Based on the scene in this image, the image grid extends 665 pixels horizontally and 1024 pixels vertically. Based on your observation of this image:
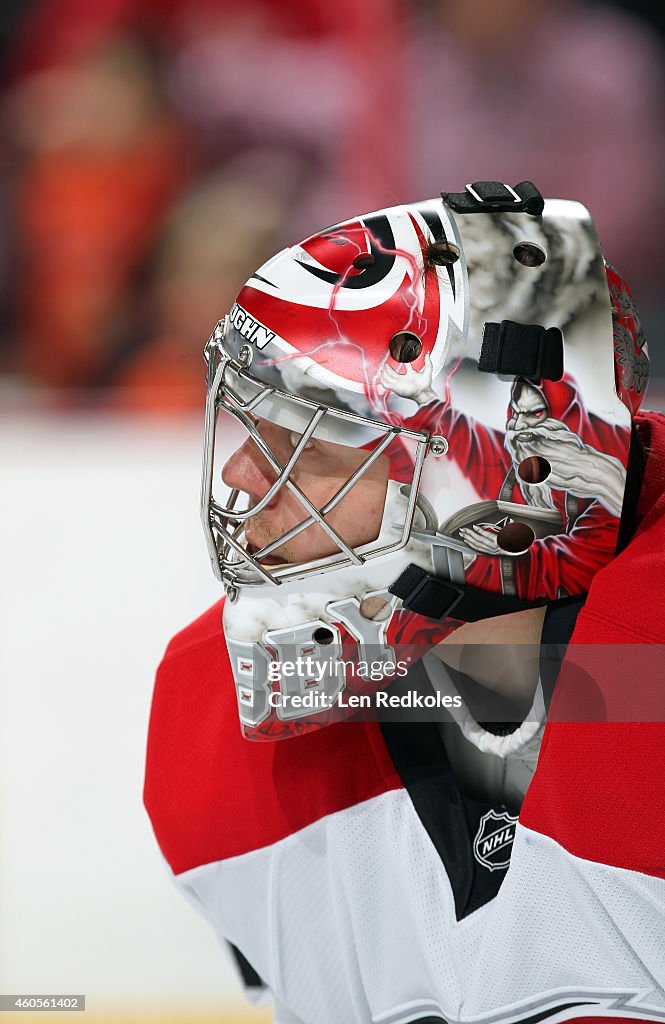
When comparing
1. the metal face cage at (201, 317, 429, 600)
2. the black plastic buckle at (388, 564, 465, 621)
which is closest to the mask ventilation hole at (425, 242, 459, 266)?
the metal face cage at (201, 317, 429, 600)

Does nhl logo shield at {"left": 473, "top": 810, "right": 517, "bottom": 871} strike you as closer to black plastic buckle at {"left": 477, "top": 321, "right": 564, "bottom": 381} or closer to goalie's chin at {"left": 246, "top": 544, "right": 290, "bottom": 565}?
goalie's chin at {"left": 246, "top": 544, "right": 290, "bottom": 565}

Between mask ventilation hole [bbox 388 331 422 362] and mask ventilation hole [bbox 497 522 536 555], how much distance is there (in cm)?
17

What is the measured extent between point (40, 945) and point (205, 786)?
0.50m

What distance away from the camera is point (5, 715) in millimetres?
1745

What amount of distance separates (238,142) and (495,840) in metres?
1.99

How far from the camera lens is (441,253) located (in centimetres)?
97

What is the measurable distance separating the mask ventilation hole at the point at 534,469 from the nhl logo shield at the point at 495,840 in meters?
0.36

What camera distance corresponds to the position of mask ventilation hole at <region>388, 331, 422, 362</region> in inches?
37.4

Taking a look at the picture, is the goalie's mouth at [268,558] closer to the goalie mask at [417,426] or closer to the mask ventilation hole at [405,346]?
the goalie mask at [417,426]

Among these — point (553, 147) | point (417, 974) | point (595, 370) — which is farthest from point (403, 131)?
point (417, 974)

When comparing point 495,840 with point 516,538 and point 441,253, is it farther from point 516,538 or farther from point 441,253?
point 441,253

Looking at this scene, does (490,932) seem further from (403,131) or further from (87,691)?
(403,131)

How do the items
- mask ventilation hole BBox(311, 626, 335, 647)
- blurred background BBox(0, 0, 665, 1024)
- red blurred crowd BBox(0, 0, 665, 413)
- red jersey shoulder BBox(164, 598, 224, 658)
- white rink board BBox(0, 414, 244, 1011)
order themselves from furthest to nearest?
red blurred crowd BBox(0, 0, 665, 413), blurred background BBox(0, 0, 665, 1024), white rink board BBox(0, 414, 244, 1011), red jersey shoulder BBox(164, 598, 224, 658), mask ventilation hole BBox(311, 626, 335, 647)

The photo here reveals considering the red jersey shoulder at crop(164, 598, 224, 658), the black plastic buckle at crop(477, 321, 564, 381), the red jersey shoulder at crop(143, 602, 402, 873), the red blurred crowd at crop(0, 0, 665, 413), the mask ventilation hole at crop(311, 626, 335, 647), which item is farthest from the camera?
the red blurred crowd at crop(0, 0, 665, 413)
